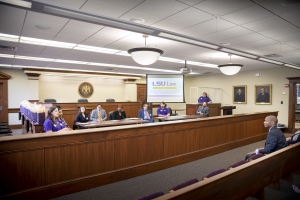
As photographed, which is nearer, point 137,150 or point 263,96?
point 137,150

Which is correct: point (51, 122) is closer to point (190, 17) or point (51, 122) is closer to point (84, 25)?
point (84, 25)

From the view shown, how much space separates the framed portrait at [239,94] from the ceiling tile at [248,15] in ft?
24.5

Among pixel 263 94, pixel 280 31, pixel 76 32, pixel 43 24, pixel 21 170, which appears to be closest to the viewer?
pixel 21 170

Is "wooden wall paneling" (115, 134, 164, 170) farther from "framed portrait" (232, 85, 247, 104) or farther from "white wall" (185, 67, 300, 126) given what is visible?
"framed portrait" (232, 85, 247, 104)

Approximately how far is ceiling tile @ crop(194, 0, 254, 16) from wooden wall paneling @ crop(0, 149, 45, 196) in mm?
3081

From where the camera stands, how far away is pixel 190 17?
3289 millimetres

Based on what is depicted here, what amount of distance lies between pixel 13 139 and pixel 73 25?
7.49 feet

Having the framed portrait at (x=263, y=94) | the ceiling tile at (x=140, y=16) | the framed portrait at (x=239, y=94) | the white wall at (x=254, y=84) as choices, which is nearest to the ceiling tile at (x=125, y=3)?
the ceiling tile at (x=140, y=16)

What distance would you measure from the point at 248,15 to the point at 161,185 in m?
3.10

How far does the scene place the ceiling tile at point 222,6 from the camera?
9.08 feet

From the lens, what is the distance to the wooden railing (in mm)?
Result: 2562

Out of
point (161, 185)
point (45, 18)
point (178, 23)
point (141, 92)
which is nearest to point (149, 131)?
point (161, 185)

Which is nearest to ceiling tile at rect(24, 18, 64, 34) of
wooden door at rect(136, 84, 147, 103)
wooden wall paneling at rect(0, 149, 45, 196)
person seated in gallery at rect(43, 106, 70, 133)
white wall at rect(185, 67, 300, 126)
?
person seated in gallery at rect(43, 106, 70, 133)

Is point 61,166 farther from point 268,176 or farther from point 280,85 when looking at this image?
point 280,85
